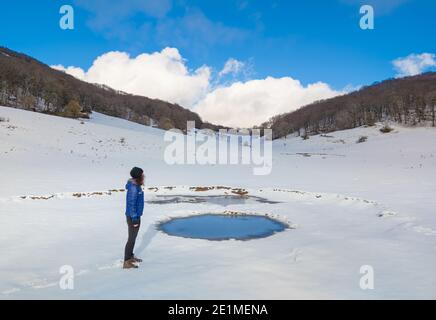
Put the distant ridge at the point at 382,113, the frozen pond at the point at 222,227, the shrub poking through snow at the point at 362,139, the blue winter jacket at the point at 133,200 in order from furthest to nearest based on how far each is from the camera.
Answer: the distant ridge at the point at 382,113 → the shrub poking through snow at the point at 362,139 → the frozen pond at the point at 222,227 → the blue winter jacket at the point at 133,200

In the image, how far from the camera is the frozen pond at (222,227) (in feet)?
36.9

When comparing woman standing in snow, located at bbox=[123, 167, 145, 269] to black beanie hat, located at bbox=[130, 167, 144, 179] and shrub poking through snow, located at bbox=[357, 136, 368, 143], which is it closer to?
black beanie hat, located at bbox=[130, 167, 144, 179]

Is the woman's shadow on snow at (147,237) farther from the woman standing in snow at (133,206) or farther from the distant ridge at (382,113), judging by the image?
the distant ridge at (382,113)

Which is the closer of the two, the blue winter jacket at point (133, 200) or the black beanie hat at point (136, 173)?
the black beanie hat at point (136, 173)

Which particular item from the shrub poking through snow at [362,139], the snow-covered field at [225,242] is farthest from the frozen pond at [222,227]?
the shrub poking through snow at [362,139]

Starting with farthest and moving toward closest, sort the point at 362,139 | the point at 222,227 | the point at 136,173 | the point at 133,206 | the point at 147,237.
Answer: the point at 362,139 < the point at 222,227 < the point at 147,237 < the point at 133,206 < the point at 136,173

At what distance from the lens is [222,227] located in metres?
12.4

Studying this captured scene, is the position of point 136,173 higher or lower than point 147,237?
higher

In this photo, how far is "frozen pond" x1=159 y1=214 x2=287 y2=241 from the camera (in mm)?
11234

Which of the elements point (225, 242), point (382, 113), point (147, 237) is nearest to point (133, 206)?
point (147, 237)

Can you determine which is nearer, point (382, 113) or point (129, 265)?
point (129, 265)

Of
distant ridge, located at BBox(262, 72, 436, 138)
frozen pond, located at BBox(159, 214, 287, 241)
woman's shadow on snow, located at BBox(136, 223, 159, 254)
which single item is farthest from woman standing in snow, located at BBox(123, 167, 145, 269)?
distant ridge, located at BBox(262, 72, 436, 138)

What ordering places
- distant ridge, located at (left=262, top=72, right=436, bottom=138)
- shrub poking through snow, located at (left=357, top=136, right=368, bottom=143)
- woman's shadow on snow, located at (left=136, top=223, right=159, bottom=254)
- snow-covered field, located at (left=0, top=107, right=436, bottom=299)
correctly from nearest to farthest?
1. snow-covered field, located at (left=0, top=107, right=436, bottom=299)
2. woman's shadow on snow, located at (left=136, top=223, right=159, bottom=254)
3. shrub poking through snow, located at (left=357, top=136, right=368, bottom=143)
4. distant ridge, located at (left=262, top=72, right=436, bottom=138)

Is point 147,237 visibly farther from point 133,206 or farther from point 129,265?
point 133,206
